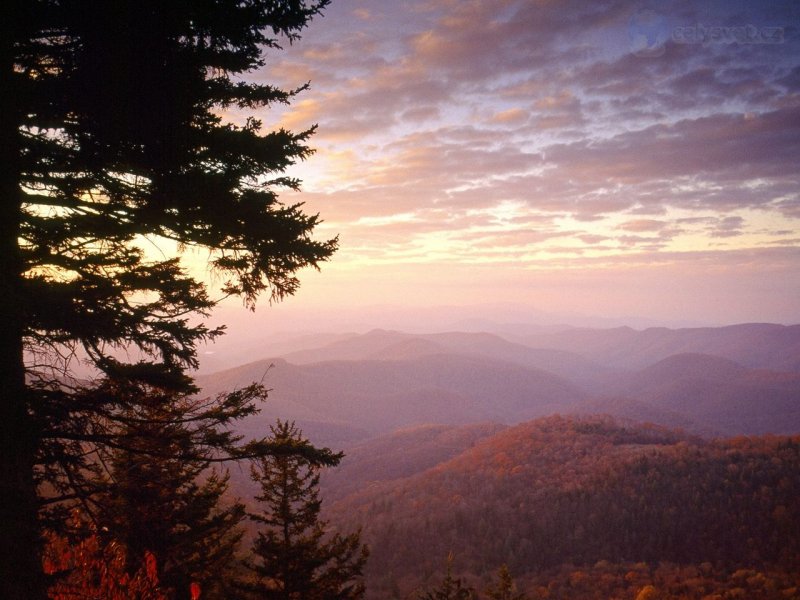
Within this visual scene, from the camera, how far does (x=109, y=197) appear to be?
173 inches

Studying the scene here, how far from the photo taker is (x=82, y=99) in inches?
147

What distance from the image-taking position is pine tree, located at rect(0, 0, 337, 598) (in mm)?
3703

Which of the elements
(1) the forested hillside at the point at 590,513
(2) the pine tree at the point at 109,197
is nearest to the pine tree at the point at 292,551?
(2) the pine tree at the point at 109,197

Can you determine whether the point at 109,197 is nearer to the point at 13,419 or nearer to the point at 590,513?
the point at 13,419

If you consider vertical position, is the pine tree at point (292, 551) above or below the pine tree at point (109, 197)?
below

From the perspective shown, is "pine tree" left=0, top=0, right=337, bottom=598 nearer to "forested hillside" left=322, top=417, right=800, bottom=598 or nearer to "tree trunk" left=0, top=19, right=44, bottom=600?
"tree trunk" left=0, top=19, right=44, bottom=600

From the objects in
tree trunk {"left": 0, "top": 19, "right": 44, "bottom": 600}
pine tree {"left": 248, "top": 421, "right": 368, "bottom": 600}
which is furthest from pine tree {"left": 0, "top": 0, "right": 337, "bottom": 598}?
pine tree {"left": 248, "top": 421, "right": 368, "bottom": 600}

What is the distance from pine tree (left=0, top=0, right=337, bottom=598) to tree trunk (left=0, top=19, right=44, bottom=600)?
0.04ft

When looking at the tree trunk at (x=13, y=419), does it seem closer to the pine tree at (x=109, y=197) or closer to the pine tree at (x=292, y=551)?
the pine tree at (x=109, y=197)

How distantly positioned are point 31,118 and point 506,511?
97.4 m

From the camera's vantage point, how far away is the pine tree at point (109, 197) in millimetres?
3703

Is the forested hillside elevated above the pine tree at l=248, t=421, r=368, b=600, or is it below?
below

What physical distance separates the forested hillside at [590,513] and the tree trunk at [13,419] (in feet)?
218

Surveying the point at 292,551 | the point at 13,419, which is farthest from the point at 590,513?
the point at 13,419
